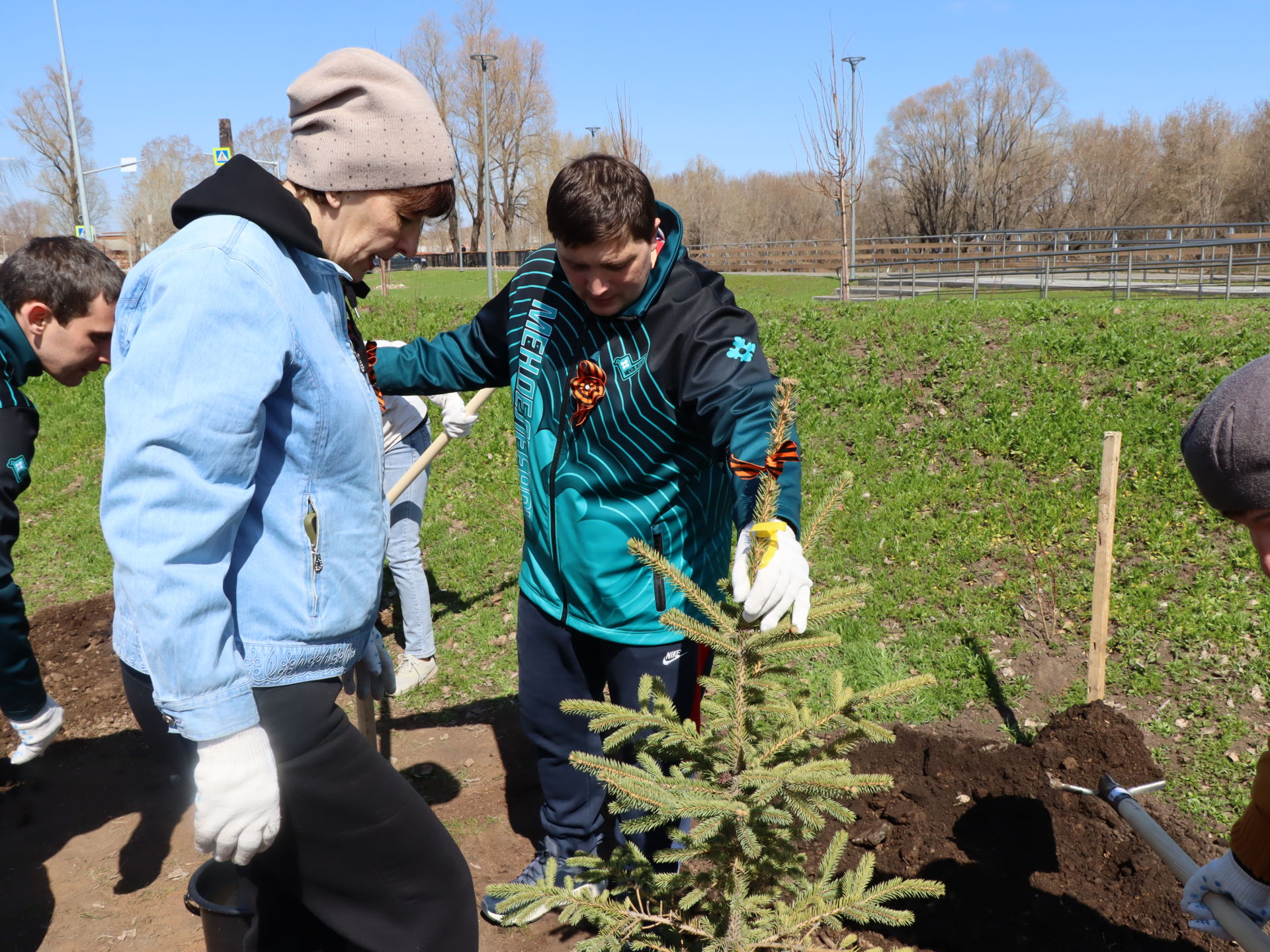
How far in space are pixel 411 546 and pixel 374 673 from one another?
228 centimetres

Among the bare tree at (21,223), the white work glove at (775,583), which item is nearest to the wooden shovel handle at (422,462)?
the white work glove at (775,583)

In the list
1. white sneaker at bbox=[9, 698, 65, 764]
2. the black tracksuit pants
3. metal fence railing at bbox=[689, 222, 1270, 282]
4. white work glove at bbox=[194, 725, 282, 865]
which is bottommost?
white sneaker at bbox=[9, 698, 65, 764]

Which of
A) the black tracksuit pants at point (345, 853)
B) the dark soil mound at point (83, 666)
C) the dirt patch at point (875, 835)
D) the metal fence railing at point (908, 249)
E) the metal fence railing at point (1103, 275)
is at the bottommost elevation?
the dirt patch at point (875, 835)

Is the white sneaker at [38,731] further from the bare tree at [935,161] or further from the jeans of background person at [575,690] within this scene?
the bare tree at [935,161]

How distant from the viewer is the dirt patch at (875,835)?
9.78 ft

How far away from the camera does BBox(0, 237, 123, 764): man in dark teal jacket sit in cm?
271

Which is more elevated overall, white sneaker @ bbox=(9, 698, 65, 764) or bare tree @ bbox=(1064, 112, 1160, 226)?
bare tree @ bbox=(1064, 112, 1160, 226)

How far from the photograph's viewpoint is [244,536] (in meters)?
1.62

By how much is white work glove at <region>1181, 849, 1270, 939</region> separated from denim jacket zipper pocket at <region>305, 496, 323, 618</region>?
2057mm

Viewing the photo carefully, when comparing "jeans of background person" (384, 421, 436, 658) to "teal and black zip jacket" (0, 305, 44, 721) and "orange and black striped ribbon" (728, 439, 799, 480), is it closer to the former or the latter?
"teal and black zip jacket" (0, 305, 44, 721)

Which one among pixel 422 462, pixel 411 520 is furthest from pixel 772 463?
pixel 411 520

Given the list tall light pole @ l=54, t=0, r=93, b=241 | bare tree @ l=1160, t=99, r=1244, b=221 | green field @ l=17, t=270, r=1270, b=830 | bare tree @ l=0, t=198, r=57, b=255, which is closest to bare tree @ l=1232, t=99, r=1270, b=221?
bare tree @ l=1160, t=99, r=1244, b=221

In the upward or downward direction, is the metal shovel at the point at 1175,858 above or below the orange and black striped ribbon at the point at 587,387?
below

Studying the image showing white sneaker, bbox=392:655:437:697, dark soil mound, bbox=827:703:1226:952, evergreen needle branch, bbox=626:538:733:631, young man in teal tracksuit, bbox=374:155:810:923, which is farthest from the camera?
white sneaker, bbox=392:655:437:697
